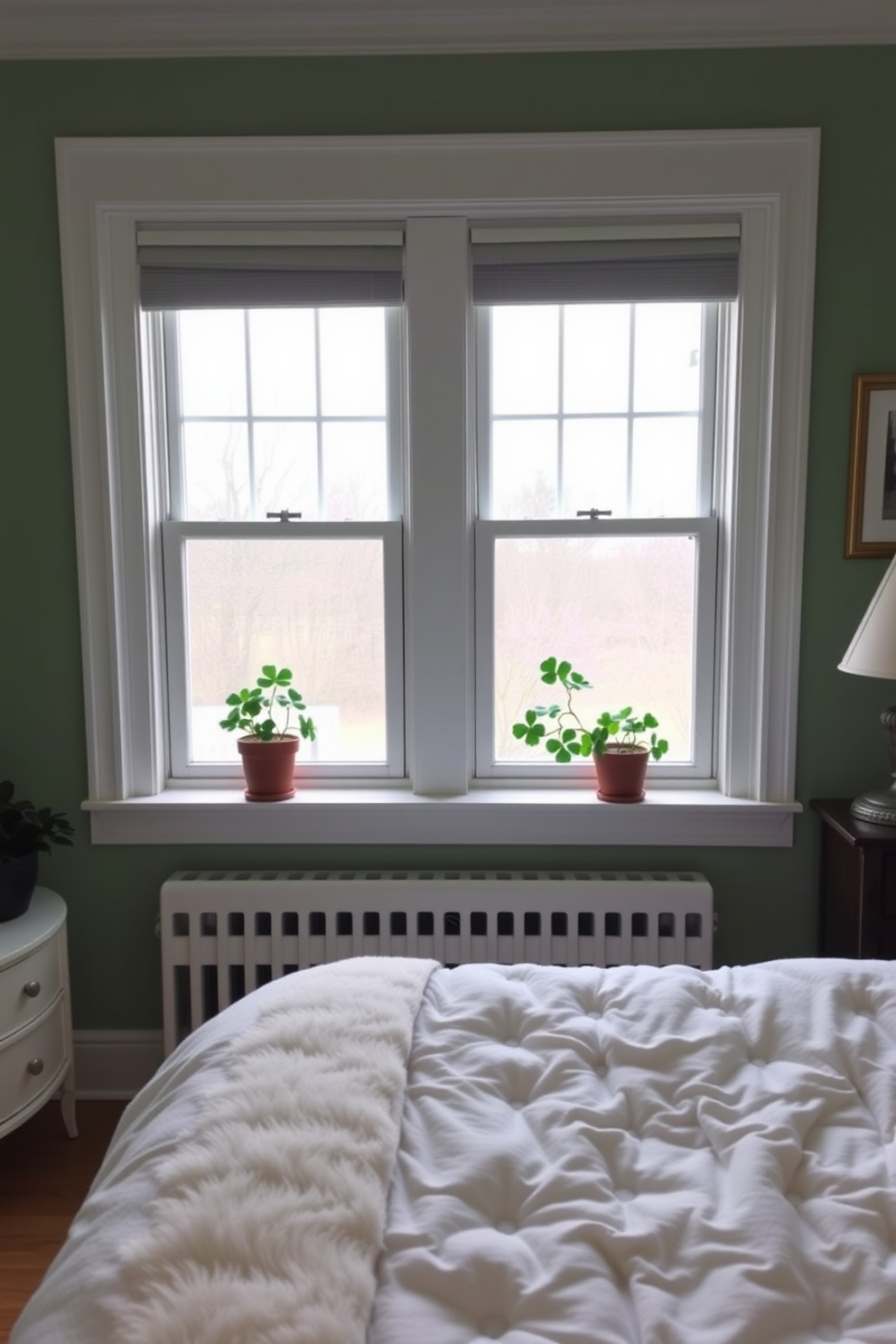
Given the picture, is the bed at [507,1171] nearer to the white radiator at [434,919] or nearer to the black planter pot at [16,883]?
the white radiator at [434,919]

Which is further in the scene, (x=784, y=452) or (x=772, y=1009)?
(x=784, y=452)

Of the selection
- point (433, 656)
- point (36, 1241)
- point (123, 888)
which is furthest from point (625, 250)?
point (36, 1241)

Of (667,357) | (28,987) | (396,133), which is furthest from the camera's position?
(667,357)

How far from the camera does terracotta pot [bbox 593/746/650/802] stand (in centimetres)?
242

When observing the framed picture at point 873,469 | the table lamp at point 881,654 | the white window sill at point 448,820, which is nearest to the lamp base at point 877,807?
the table lamp at point 881,654

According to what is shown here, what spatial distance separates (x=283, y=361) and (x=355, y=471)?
1.12 ft

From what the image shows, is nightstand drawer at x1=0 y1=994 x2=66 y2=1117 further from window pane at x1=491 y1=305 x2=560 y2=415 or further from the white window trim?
window pane at x1=491 y1=305 x2=560 y2=415

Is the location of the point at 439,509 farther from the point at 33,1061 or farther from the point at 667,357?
the point at 33,1061

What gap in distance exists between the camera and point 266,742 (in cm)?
246

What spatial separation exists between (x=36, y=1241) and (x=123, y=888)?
81 centimetres

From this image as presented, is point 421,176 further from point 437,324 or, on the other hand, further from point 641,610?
point 641,610

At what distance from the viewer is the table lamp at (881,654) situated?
2.02 m

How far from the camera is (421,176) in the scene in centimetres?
228

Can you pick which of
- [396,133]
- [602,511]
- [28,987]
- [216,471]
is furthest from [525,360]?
[28,987]
